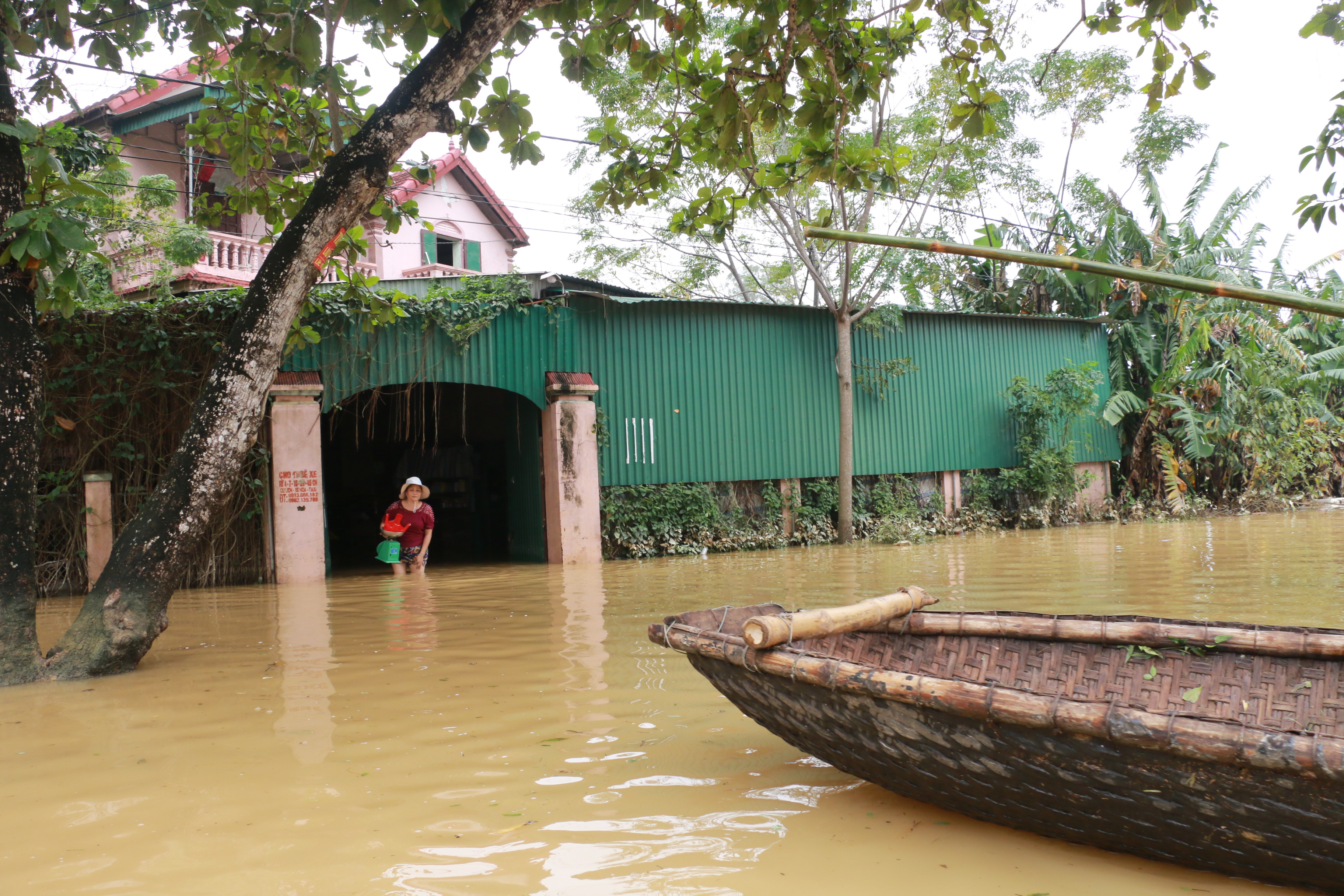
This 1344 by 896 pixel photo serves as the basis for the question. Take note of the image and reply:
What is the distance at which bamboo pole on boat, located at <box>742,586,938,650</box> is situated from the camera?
294cm

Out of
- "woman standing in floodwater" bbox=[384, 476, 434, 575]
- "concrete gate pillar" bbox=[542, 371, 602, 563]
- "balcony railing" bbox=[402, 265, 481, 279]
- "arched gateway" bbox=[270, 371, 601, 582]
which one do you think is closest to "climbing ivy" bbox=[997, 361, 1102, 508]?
"concrete gate pillar" bbox=[542, 371, 602, 563]

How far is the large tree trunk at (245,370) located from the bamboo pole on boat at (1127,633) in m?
3.80

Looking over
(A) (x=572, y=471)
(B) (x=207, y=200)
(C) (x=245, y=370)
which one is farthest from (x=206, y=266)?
(C) (x=245, y=370)

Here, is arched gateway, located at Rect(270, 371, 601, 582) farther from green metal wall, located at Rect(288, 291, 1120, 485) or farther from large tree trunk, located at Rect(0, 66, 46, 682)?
large tree trunk, located at Rect(0, 66, 46, 682)

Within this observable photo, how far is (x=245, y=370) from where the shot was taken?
5223 millimetres

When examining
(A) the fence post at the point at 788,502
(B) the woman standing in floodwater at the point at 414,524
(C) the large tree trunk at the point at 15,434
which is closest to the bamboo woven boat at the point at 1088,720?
(C) the large tree trunk at the point at 15,434

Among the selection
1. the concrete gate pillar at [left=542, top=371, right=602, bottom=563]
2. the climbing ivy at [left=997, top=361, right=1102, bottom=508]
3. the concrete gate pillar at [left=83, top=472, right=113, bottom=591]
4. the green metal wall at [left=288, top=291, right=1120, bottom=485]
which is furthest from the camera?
the climbing ivy at [left=997, top=361, right=1102, bottom=508]

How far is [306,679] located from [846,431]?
10200mm

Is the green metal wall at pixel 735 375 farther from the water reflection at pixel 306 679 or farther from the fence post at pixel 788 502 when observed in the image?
the water reflection at pixel 306 679

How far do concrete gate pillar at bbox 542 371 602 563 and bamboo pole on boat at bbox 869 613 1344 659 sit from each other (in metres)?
8.08

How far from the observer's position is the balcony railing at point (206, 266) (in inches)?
531

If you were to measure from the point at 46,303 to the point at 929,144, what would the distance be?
42.6 ft

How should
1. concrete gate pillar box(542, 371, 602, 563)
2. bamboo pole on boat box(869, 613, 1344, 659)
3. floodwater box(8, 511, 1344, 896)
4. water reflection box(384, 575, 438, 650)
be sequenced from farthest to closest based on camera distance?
concrete gate pillar box(542, 371, 602, 563) → water reflection box(384, 575, 438, 650) → bamboo pole on boat box(869, 613, 1344, 659) → floodwater box(8, 511, 1344, 896)

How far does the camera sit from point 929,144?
577 inches
